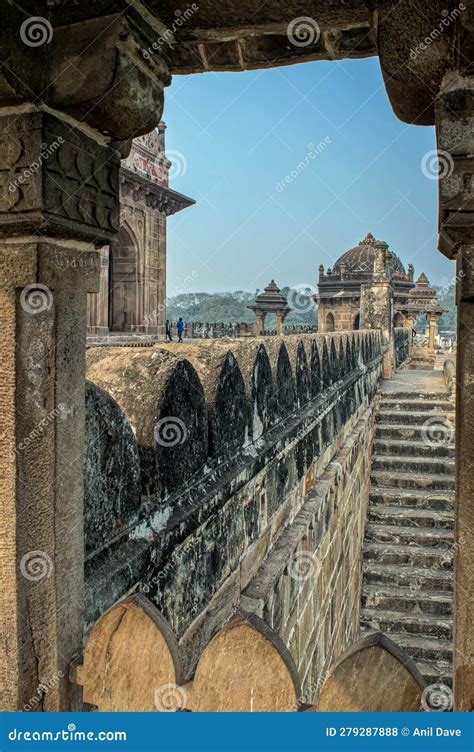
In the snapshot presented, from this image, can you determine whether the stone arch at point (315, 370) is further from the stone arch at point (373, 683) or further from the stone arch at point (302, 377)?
the stone arch at point (373, 683)

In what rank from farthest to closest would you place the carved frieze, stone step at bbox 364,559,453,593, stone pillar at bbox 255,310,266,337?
1. stone pillar at bbox 255,310,266,337
2. stone step at bbox 364,559,453,593
3. the carved frieze

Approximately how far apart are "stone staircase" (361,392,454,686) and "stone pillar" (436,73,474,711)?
602 centimetres

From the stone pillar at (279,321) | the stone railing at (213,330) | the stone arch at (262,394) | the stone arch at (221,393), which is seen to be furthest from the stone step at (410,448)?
the stone pillar at (279,321)

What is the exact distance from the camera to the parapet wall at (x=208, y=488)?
171cm

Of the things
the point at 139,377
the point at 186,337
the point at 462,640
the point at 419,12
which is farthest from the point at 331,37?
the point at 186,337

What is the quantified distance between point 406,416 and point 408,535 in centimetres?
300

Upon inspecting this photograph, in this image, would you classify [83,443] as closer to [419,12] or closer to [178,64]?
[178,64]

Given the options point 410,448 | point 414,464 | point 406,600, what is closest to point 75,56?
point 406,600

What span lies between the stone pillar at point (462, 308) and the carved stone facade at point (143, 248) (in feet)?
48.1

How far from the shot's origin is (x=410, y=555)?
8516mm

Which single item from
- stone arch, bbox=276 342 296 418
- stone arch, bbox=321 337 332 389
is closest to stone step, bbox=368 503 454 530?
stone arch, bbox=321 337 332 389

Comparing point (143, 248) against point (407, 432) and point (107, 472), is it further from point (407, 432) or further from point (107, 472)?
point (107, 472)

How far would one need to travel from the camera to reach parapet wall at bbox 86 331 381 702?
5.60 feet

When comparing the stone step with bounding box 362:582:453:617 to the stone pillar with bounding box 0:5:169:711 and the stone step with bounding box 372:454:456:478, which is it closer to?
the stone step with bounding box 372:454:456:478
